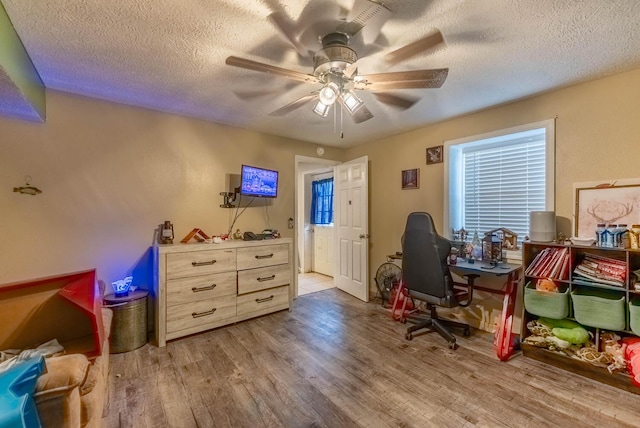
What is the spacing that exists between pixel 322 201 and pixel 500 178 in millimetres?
3244

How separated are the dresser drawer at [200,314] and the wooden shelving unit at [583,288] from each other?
2.91 m

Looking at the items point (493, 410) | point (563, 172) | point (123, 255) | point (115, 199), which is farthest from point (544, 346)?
point (115, 199)

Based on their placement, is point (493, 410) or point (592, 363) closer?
point (493, 410)

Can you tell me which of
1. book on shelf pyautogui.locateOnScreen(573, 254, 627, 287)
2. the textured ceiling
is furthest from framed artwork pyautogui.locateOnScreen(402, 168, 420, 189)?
book on shelf pyautogui.locateOnScreen(573, 254, 627, 287)

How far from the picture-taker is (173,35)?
5.63ft

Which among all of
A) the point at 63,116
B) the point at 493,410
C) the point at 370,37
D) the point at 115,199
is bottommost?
the point at 493,410

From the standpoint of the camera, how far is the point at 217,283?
2.97 metres

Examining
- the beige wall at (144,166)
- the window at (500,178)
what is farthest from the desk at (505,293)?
the beige wall at (144,166)

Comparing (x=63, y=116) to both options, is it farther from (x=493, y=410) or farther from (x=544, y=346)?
(x=544, y=346)

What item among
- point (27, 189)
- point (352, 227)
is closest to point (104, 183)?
point (27, 189)

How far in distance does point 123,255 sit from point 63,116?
1385 millimetres

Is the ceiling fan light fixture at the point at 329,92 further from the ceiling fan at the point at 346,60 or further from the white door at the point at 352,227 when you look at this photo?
the white door at the point at 352,227

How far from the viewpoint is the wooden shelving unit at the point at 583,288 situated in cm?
196

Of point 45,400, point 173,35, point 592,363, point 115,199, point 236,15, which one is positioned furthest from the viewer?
point 115,199
